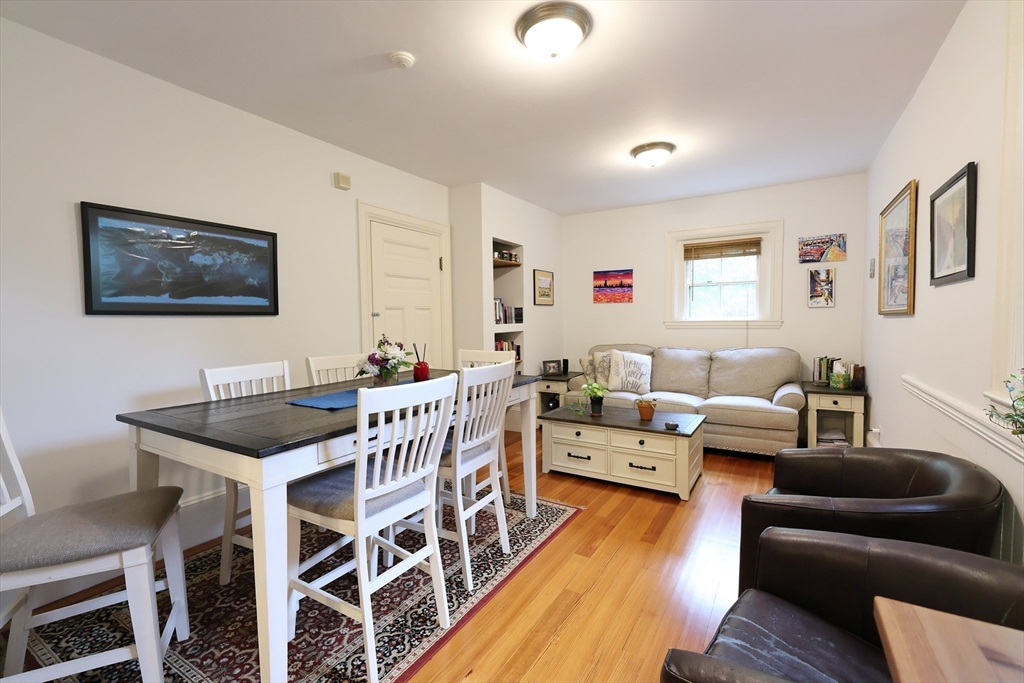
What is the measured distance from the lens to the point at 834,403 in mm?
3520

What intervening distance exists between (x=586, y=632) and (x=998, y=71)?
7.96 ft

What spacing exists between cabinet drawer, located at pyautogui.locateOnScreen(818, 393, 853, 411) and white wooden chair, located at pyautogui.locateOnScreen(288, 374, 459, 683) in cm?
338

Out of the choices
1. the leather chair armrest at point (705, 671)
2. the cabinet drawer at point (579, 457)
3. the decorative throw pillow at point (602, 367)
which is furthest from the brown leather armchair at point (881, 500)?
the decorative throw pillow at point (602, 367)

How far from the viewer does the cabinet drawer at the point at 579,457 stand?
10.2 ft

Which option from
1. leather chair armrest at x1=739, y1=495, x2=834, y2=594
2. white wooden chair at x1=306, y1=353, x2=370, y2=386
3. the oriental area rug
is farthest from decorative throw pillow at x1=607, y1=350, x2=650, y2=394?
leather chair armrest at x1=739, y1=495, x2=834, y2=594

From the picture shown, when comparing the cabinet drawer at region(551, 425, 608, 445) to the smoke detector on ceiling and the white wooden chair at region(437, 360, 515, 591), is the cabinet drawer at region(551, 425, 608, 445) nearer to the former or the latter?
the white wooden chair at region(437, 360, 515, 591)

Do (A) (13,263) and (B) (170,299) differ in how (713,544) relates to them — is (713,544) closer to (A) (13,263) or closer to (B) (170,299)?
(B) (170,299)

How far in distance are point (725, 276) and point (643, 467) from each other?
2601 mm

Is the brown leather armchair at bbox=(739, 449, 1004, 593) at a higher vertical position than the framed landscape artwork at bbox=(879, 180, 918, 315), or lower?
lower

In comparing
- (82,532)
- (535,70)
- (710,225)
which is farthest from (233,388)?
(710,225)

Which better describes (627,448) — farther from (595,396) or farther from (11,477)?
(11,477)

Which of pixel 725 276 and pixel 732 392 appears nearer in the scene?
pixel 732 392

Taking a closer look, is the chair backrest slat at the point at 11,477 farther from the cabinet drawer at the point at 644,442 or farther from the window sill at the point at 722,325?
the window sill at the point at 722,325

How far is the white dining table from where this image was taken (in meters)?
1.24
